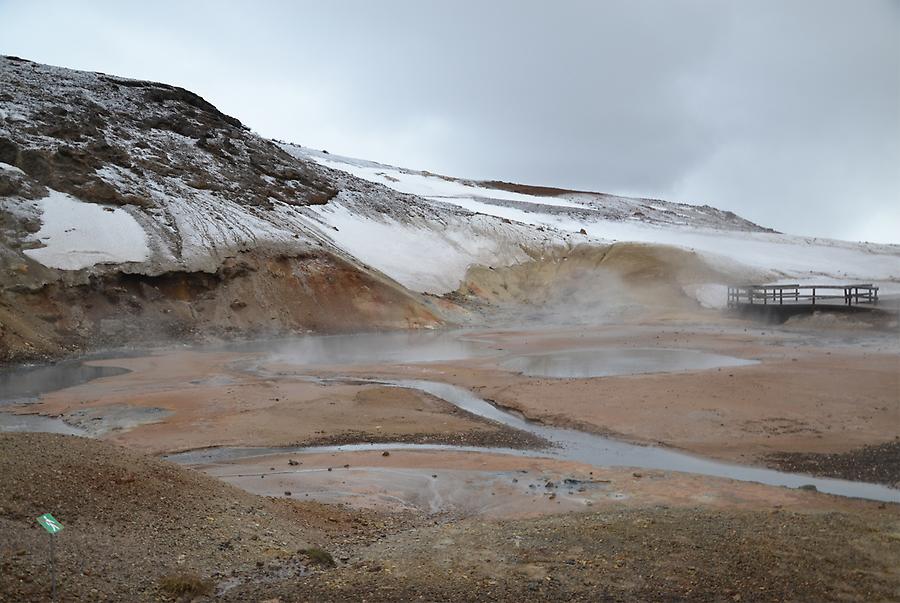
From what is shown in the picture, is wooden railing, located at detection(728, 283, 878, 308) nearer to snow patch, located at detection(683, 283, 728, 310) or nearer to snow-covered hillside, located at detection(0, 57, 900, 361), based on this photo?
snow patch, located at detection(683, 283, 728, 310)

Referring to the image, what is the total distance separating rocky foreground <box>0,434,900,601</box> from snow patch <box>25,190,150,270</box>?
1041 inches

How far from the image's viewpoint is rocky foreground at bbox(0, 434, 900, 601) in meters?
5.93

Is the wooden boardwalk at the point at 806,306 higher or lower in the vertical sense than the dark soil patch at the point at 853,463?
higher

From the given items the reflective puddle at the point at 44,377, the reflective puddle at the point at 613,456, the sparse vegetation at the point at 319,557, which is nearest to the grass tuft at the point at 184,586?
the sparse vegetation at the point at 319,557

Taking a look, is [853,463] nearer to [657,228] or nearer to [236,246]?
[236,246]

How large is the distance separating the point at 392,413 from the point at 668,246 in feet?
120

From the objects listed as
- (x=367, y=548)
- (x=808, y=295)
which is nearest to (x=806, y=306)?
(x=808, y=295)

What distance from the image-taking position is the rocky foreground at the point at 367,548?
593cm

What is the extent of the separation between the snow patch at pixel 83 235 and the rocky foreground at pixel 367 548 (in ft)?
86.7

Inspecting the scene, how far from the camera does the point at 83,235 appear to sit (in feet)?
112

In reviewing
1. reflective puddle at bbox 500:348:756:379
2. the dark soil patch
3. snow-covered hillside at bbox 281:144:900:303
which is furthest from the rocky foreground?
snow-covered hillside at bbox 281:144:900:303

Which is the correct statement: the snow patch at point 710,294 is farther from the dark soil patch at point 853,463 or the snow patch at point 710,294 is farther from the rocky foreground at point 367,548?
the rocky foreground at point 367,548

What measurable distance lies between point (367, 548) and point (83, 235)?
3118 centimetres

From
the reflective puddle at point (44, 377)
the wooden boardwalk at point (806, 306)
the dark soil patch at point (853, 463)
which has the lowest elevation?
the reflective puddle at point (44, 377)
